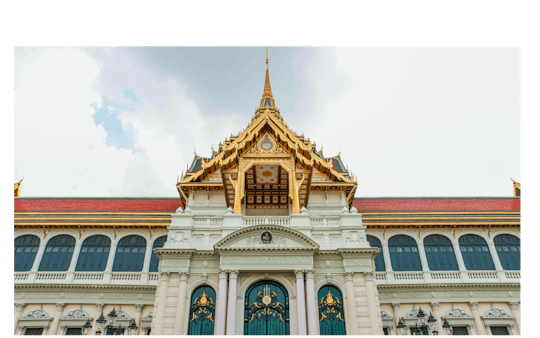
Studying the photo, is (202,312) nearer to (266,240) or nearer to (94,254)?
(266,240)

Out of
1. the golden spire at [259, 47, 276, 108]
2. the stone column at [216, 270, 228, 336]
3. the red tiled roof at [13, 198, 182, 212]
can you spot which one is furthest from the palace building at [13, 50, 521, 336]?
the golden spire at [259, 47, 276, 108]

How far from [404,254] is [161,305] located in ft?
53.6

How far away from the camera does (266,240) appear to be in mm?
16188

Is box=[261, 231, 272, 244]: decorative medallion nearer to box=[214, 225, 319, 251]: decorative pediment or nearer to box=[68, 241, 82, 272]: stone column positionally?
box=[214, 225, 319, 251]: decorative pediment

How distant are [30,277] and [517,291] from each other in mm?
30811

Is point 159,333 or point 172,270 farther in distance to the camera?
point 172,270

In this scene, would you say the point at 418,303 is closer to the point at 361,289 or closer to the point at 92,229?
the point at 361,289

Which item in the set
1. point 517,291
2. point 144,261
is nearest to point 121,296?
point 144,261

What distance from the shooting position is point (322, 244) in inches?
655

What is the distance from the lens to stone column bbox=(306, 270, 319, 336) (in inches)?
565

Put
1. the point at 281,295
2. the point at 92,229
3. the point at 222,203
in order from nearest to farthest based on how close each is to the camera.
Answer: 1. the point at 281,295
2. the point at 222,203
3. the point at 92,229

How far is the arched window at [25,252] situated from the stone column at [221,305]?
15.6 metres

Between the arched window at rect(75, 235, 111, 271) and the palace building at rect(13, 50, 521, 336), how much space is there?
0.27 ft

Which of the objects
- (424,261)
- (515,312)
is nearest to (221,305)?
(424,261)
